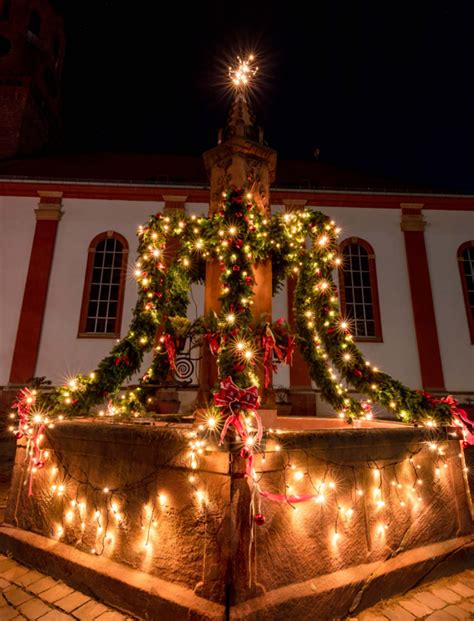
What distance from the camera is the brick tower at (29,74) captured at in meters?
16.1

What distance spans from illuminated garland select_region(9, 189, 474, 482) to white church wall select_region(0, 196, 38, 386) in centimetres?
772

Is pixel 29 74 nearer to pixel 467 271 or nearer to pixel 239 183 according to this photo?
pixel 239 183

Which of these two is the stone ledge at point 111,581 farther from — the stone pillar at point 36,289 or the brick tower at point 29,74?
the brick tower at point 29,74

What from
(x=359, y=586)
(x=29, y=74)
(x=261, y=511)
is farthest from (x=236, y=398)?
(x=29, y=74)

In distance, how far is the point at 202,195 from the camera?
11711 mm

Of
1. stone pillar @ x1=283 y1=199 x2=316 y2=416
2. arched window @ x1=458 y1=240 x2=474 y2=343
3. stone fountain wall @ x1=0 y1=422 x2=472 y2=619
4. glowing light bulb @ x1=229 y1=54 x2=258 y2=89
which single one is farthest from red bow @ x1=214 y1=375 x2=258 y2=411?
arched window @ x1=458 y1=240 x2=474 y2=343

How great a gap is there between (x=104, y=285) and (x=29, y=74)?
43.5ft

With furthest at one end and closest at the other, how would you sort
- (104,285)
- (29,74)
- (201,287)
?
(29,74) < (104,285) < (201,287)

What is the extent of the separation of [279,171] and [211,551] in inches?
544

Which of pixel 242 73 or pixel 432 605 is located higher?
pixel 242 73

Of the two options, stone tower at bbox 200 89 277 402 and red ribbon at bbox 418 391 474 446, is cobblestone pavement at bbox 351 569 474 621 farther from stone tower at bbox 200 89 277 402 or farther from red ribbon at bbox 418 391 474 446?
stone tower at bbox 200 89 277 402

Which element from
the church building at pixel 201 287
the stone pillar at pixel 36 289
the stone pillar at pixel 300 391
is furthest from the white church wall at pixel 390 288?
the stone pillar at pixel 36 289

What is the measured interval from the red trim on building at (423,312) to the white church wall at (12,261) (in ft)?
38.5

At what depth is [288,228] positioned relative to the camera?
14.0 feet
